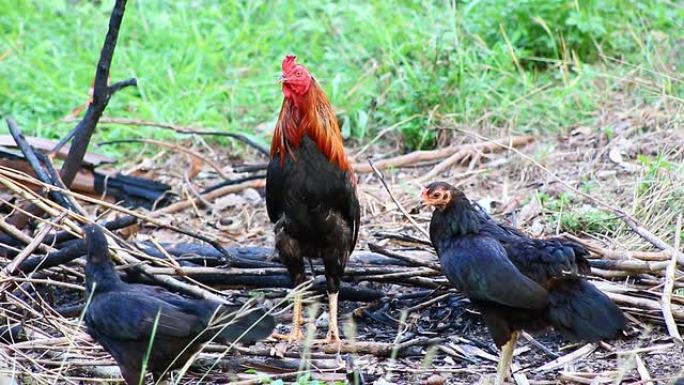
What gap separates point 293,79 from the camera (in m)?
5.87

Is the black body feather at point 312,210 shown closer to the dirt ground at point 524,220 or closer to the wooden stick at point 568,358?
the dirt ground at point 524,220

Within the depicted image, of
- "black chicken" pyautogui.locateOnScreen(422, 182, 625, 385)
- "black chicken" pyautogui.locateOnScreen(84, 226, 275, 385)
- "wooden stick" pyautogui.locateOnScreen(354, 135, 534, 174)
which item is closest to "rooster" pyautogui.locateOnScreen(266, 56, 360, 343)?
"black chicken" pyautogui.locateOnScreen(422, 182, 625, 385)

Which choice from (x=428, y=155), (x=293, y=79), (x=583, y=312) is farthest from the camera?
(x=428, y=155)

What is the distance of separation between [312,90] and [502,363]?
1812 mm

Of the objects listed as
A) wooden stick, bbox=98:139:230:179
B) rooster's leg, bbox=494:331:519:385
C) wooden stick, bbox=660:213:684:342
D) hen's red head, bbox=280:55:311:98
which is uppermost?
hen's red head, bbox=280:55:311:98

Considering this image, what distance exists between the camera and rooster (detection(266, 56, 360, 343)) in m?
5.89

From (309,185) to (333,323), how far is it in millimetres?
806

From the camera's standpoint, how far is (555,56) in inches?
356

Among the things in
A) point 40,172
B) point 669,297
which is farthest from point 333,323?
point 40,172

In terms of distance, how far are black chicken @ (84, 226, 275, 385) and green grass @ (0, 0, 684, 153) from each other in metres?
3.80

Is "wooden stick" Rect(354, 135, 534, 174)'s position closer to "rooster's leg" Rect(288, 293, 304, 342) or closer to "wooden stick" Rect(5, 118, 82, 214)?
"rooster's leg" Rect(288, 293, 304, 342)

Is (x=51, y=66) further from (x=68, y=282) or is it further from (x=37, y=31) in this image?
(x=68, y=282)

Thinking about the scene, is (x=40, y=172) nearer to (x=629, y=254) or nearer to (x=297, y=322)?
(x=297, y=322)

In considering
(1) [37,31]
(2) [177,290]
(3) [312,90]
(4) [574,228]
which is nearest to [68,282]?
(2) [177,290]
